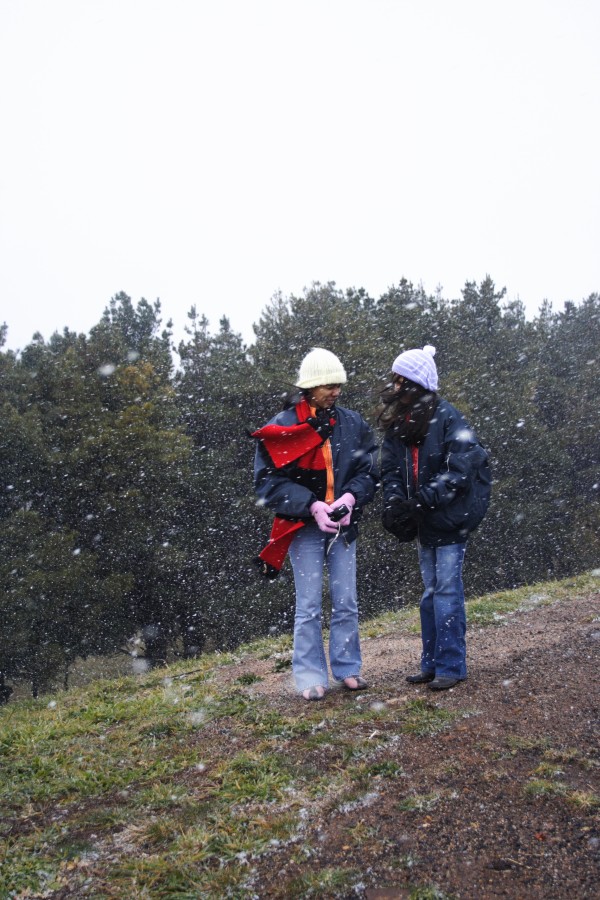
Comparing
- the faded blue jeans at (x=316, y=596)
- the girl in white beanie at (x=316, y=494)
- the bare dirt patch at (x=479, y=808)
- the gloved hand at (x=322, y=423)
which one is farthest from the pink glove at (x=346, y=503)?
the bare dirt patch at (x=479, y=808)

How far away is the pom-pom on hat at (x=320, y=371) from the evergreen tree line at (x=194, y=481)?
18805mm

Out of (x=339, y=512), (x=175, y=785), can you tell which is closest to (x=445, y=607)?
(x=339, y=512)

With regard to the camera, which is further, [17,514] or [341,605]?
[17,514]

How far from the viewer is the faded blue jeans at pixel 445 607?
13.6ft

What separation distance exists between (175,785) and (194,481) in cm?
2196

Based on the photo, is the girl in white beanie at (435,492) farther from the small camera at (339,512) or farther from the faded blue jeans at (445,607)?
the small camera at (339,512)

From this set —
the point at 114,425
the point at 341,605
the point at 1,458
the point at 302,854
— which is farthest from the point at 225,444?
the point at 302,854

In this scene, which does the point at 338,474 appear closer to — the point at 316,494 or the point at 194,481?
the point at 316,494

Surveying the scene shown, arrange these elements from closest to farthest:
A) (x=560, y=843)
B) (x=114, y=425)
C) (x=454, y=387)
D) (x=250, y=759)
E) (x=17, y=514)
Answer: (x=560, y=843) → (x=250, y=759) → (x=17, y=514) → (x=114, y=425) → (x=454, y=387)

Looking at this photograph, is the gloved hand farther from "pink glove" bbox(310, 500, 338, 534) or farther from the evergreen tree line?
the evergreen tree line

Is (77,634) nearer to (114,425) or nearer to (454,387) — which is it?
(114,425)

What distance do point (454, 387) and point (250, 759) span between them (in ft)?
75.6

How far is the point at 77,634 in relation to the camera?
74.2ft

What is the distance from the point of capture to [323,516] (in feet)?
13.6
